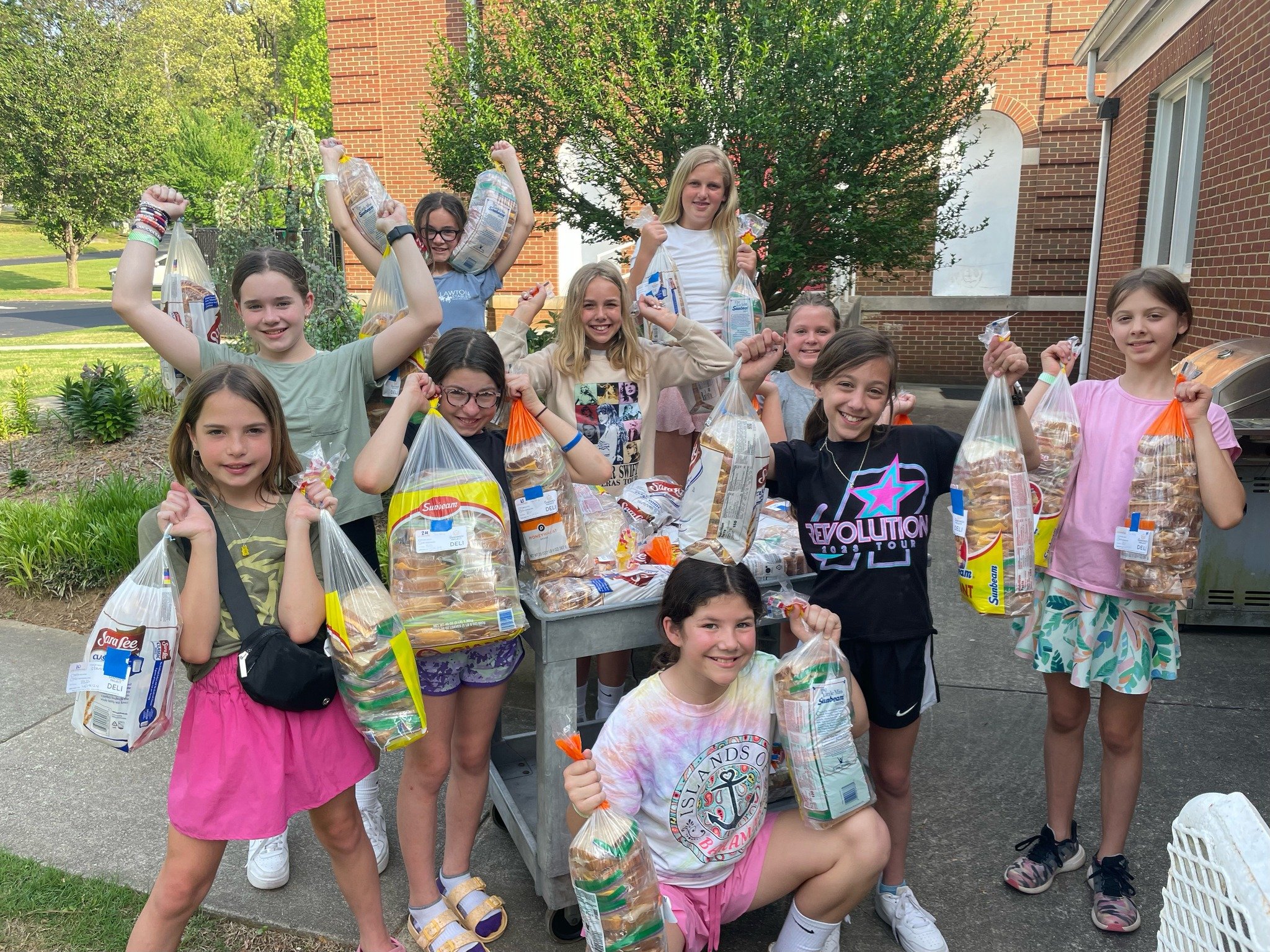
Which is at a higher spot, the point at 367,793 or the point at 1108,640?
the point at 1108,640

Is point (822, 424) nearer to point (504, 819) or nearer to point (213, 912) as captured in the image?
point (504, 819)

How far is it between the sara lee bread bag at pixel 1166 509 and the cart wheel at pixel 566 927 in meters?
1.87

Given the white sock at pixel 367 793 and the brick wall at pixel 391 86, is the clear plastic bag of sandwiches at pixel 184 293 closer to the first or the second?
the white sock at pixel 367 793

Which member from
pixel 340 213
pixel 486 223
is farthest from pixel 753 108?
pixel 340 213

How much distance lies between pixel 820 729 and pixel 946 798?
1.44m

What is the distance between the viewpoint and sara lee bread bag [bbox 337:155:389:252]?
3.45 metres

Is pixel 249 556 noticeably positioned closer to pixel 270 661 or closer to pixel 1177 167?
pixel 270 661

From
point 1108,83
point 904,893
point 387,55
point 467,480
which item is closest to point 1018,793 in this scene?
point 904,893

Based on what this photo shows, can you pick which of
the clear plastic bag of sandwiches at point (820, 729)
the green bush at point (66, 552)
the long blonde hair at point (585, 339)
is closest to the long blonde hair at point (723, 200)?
the long blonde hair at point (585, 339)

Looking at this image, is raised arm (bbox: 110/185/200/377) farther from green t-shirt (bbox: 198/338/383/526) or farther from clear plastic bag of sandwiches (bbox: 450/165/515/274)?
clear plastic bag of sandwiches (bbox: 450/165/515/274)

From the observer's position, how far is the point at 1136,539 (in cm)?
252

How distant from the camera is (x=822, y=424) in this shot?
106 inches

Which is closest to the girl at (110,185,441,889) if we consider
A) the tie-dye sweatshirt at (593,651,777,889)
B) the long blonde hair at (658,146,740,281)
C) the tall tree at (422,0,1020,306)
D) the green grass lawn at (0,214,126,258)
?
the tie-dye sweatshirt at (593,651,777,889)

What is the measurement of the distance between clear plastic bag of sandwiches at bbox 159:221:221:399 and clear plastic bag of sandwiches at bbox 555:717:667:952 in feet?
6.78
